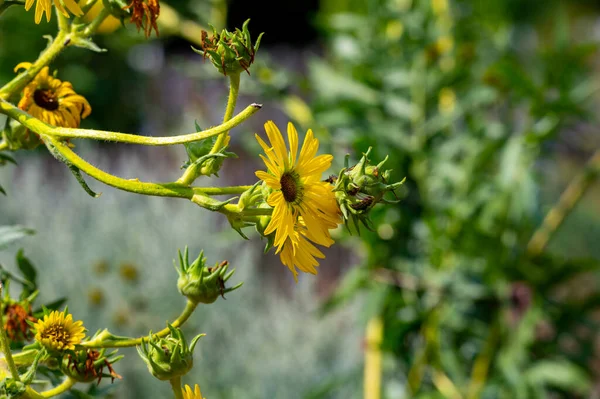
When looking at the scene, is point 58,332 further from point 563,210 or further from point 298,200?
point 563,210

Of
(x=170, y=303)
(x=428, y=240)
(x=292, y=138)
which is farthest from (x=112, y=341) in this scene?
(x=170, y=303)

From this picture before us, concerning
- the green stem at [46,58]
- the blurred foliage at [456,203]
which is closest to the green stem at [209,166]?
the green stem at [46,58]

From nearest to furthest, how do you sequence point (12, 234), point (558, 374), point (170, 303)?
point (12, 234)
point (558, 374)
point (170, 303)

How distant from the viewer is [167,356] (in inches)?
13.1

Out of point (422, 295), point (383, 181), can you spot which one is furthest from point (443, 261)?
point (383, 181)

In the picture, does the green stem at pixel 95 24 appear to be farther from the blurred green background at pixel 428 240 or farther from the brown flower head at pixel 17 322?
the blurred green background at pixel 428 240

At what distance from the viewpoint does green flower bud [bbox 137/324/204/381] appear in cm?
33

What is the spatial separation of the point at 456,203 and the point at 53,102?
3.02ft

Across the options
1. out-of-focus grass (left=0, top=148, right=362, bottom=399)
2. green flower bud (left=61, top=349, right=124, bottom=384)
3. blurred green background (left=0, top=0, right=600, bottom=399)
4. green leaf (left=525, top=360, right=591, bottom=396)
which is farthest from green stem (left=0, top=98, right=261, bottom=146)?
out-of-focus grass (left=0, top=148, right=362, bottom=399)

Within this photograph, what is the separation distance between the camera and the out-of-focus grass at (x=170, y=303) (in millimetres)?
1619

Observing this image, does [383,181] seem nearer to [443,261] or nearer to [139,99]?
[443,261]

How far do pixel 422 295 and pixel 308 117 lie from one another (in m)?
0.38

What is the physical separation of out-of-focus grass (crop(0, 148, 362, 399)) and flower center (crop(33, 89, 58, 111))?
40.9 inches

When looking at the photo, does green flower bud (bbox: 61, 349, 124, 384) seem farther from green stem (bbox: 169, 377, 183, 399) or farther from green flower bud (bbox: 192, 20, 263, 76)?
green flower bud (bbox: 192, 20, 263, 76)
